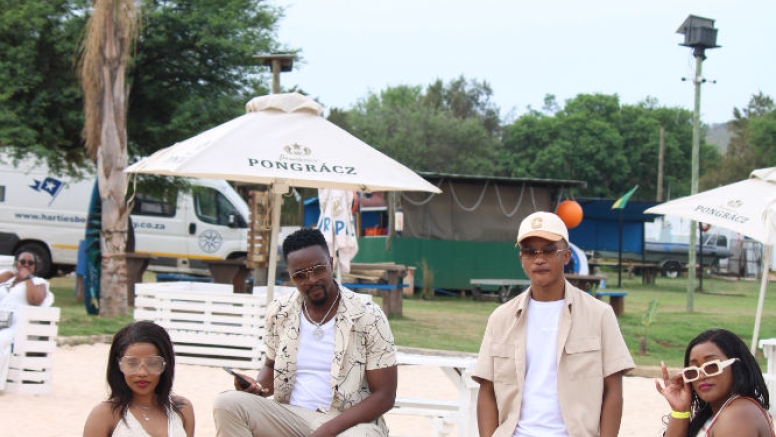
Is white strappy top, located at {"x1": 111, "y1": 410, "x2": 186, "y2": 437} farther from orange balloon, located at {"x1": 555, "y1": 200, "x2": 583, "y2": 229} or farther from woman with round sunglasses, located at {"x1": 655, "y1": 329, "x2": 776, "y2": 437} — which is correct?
orange balloon, located at {"x1": 555, "y1": 200, "x2": 583, "y2": 229}

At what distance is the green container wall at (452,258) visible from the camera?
21.1 meters

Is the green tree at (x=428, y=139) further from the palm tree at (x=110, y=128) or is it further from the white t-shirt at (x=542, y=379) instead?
the white t-shirt at (x=542, y=379)

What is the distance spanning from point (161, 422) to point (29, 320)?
4.98m

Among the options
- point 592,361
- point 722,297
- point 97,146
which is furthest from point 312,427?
point 722,297

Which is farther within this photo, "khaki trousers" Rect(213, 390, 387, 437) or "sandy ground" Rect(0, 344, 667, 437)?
"sandy ground" Rect(0, 344, 667, 437)

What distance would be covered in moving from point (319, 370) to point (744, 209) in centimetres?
579

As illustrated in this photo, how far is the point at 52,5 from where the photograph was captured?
1703cm

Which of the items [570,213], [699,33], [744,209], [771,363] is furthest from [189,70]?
[771,363]

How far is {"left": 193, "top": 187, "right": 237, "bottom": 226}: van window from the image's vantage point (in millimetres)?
19438

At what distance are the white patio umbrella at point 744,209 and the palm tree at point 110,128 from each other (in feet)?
24.3

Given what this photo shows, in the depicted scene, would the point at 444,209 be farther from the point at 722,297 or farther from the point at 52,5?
the point at 52,5

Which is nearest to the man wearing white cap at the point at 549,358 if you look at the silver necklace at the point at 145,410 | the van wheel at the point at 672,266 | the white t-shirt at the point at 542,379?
the white t-shirt at the point at 542,379

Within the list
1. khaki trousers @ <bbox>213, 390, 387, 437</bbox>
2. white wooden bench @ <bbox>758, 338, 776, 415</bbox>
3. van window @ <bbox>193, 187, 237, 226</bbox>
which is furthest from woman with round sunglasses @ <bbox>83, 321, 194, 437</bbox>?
van window @ <bbox>193, 187, 237, 226</bbox>

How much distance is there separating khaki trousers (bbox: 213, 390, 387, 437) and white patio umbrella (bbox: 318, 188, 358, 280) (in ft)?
31.5
